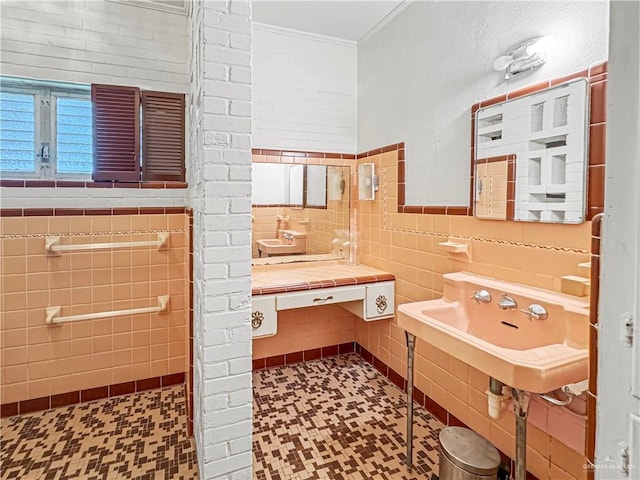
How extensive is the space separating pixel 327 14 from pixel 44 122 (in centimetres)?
202

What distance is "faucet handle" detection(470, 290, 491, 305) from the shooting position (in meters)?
1.71

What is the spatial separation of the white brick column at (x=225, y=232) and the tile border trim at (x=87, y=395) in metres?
1.27

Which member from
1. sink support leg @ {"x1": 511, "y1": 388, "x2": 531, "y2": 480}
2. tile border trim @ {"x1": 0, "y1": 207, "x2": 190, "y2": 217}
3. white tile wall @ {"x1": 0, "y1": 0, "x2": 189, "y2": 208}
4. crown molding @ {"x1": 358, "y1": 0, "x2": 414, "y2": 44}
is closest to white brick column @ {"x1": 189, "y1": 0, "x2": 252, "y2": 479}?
tile border trim @ {"x1": 0, "y1": 207, "x2": 190, "y2": 217}

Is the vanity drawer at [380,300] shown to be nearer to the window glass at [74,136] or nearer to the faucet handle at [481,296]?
the faucet handle at [481,296]

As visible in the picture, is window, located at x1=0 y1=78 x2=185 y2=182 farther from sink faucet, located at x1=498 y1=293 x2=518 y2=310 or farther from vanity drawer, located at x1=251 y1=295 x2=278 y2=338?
sink faucet, located at x1=498 y1=293 x2=518 y2=310

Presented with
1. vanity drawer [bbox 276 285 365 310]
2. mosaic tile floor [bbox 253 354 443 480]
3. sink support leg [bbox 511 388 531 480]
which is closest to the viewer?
sink support leg [bbox 511 388 531 480]

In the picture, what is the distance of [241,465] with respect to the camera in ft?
4.81

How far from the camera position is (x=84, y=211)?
7.48ft

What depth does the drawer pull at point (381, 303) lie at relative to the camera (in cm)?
256

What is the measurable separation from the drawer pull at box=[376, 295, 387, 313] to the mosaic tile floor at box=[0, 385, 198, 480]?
1.45 m

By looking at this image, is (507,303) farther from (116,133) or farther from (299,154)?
(116,133)

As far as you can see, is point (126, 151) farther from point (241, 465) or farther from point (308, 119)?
point (241, 465)

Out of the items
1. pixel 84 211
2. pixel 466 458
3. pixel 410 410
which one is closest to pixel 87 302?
pixel 84 211

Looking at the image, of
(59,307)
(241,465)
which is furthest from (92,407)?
(241,465)
